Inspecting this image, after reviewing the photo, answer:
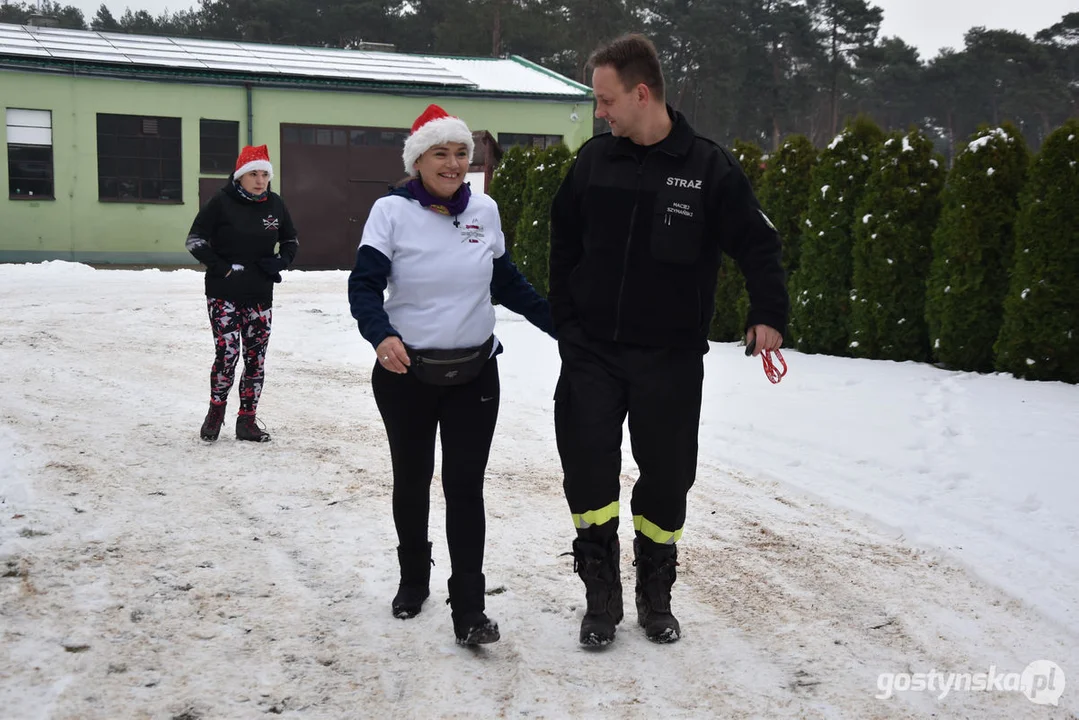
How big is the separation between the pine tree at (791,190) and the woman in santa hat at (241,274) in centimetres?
623

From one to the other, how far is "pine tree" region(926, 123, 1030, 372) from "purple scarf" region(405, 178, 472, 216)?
6.62m

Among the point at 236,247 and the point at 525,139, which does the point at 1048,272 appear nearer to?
the point at 236,247

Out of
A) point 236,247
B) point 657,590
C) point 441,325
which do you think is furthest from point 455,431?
point 236,247

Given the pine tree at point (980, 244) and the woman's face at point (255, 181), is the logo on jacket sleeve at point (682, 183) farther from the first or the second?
the pine tree at point (980, 244)

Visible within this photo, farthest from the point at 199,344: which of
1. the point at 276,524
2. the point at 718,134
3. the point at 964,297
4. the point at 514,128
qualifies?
the point at 718,134

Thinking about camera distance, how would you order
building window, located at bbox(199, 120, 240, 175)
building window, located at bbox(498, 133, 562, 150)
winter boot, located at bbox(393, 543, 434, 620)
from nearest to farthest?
winter boot, located at bbox(393, 543, 434, 620)
building window, located at bbox(199, 120, 240, 175)
building window, located at bbox(498, 133, 562, 150)

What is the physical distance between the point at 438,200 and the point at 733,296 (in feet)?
28.3

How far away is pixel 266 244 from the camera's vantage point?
25.5 ft

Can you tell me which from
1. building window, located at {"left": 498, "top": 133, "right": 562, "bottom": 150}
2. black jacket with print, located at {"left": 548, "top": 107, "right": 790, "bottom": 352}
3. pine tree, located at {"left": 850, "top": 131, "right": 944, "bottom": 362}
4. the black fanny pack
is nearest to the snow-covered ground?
pine tree, located at {"left": 850, "top": 131, "right": 944, "bottom": 362}

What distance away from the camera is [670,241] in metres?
4.10

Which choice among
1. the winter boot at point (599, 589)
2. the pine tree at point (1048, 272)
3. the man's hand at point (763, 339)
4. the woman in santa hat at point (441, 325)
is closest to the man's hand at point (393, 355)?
the woman in santa hat at point (441, 325)

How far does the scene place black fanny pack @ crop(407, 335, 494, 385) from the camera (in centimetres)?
413

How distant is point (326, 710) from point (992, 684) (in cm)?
233

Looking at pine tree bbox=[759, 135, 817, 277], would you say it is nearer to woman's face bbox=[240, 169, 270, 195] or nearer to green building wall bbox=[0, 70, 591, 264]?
woman's face bbox=[240, 169, 270, 195]
